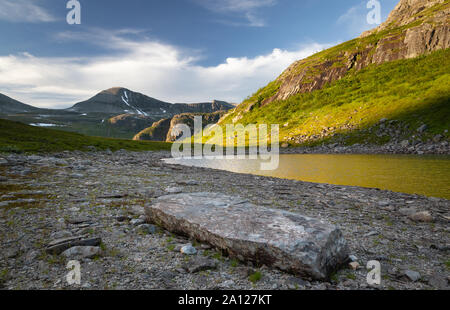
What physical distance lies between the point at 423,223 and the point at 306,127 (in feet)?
254

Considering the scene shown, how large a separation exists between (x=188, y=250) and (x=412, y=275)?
21.0ft

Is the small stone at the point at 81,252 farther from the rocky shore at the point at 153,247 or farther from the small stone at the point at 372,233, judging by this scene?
the small stone at the point at 372,233

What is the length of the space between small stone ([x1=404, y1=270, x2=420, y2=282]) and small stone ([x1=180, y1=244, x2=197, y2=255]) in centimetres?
607

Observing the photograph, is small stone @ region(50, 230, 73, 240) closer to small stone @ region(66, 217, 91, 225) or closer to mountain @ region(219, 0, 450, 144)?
small stone @ region(66, 217, 91, 225)

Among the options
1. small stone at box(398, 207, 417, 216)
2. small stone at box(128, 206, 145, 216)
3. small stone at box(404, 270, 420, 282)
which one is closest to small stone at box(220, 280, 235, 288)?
small stone at box(404, 270, 420, 282)

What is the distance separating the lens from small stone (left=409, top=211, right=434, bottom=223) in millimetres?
10855

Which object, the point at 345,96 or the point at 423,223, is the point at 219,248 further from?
the point at 345,96

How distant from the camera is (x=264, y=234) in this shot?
6.25 metres

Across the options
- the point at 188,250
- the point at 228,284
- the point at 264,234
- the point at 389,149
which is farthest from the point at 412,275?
the point at 389,149

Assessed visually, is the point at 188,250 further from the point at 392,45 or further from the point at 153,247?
the point at 392,45

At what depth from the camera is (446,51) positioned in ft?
267

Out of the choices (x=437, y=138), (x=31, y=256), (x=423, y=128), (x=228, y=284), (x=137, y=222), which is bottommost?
(x=228, y=284)

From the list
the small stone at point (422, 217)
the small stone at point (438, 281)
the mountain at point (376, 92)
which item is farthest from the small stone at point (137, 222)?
the mountain at point (376, 92)
